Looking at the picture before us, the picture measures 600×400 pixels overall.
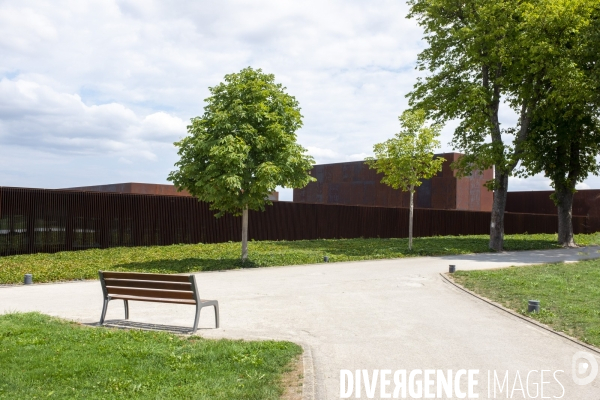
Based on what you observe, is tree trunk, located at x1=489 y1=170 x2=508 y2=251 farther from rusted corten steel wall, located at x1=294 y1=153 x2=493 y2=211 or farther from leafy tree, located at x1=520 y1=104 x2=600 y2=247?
rusted corten steel wall, located at x1=294 y1=153 x2=493 y2=211

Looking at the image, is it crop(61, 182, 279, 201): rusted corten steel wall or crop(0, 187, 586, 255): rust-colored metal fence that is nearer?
crop(0, 187, 586, 255): rust-colored metal fence

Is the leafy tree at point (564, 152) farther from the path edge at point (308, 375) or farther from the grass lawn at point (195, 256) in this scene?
the path edge at point (308, 375)

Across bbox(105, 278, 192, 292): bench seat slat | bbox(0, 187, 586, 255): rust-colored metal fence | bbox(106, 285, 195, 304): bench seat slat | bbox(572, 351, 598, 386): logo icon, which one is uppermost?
bbox(0, 187, 586, 255): rust-colored metal fence

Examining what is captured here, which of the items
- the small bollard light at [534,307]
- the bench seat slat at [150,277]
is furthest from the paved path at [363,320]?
the bench seat slat at [150,277]

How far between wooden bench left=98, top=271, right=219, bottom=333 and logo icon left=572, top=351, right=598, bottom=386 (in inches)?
194

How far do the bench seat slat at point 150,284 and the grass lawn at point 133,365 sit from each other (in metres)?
0.81

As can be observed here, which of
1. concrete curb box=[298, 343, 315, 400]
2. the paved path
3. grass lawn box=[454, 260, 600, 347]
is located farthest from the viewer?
grass lawn box=[454, 260, 600, 347]

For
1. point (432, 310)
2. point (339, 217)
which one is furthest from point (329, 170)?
point (432, 310)

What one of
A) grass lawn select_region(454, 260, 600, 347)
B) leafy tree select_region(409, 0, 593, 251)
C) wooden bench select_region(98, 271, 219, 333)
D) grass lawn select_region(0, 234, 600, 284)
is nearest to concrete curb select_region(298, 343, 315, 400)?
wooden bench select_region(98, 271, 219, 333)

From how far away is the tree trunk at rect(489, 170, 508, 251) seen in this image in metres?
27.6

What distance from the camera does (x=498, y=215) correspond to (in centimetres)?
2769

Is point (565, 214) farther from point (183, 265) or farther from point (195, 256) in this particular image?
point (183, 265)

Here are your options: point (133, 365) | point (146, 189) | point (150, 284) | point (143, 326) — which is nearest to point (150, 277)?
point (150, 284)

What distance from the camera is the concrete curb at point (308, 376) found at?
5492mm
